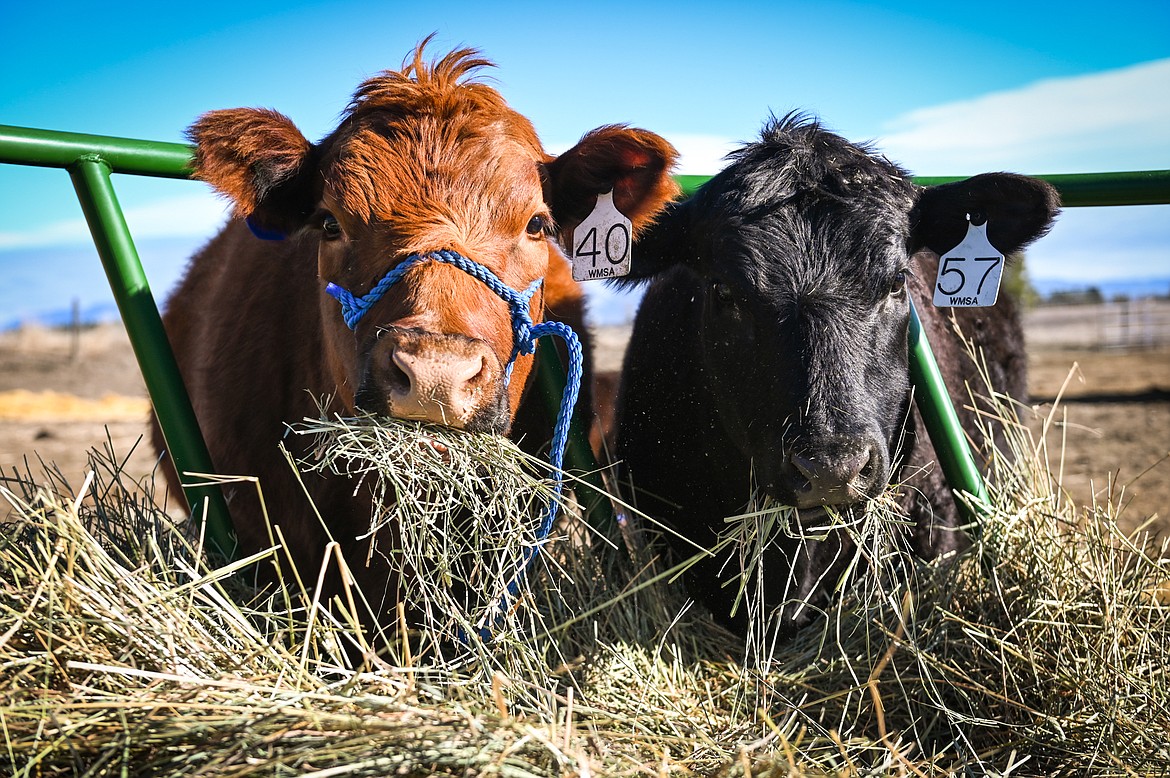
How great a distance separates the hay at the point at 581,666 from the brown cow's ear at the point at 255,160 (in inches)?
37.7

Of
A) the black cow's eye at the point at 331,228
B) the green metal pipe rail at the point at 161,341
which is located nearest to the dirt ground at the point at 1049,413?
the green metal pipe rail at the point at 161,341

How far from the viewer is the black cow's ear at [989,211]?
301 centimetres

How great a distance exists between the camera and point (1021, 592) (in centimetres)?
272

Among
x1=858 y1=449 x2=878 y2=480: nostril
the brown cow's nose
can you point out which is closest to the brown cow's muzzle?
the brown cow's nose

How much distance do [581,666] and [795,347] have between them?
49.2 inches

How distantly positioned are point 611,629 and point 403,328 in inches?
52.0

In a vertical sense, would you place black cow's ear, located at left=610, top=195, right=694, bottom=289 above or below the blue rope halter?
above

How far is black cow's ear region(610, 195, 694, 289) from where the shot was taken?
10.8 feet

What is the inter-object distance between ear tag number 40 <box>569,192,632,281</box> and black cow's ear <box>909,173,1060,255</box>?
3.50 feet

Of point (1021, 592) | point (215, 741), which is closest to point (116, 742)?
point (215, 741)

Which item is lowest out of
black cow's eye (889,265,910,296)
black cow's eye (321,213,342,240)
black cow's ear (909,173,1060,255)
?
black cow's eye (889,265,910,296)

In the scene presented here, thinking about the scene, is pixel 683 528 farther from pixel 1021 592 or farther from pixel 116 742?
pixel 116 742

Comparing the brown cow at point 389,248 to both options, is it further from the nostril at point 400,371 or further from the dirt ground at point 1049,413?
the dirt ground at point 1049,413

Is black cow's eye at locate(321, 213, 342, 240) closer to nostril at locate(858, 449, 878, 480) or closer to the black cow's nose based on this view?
the black cow's nose
